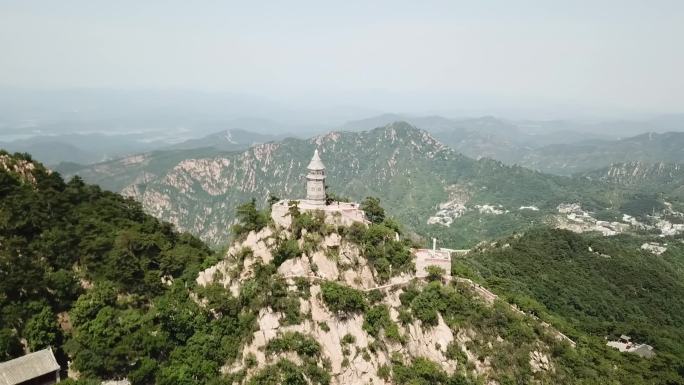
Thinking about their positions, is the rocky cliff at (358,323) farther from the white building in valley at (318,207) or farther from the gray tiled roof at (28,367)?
the gray tiled roof at (28,367)

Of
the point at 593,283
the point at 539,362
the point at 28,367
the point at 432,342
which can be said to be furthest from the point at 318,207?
the point at 593,283

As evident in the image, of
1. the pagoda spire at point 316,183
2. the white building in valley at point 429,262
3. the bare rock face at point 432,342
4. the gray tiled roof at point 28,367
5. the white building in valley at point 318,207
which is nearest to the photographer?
the gray tiled roof at point 28,367

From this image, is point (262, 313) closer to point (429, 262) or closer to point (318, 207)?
point (318, 207)

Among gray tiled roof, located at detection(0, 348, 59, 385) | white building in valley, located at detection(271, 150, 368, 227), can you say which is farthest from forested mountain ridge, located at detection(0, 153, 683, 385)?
gray tiled roof, located at detection(0, 348, 59, 385)

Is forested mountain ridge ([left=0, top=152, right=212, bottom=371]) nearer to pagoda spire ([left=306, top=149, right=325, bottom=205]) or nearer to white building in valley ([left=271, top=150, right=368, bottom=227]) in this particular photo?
white building in valley ([left=271, top=150, right=368, bottom=227])

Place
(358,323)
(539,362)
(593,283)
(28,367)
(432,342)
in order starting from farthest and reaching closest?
(593,283) → (539,362) → (432,342) → (358,323) → (28,367)

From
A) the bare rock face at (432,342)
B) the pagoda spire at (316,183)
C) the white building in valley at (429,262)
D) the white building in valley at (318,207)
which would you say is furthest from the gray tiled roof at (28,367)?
the white building in valley at (429,262)
